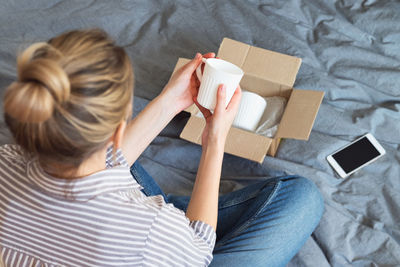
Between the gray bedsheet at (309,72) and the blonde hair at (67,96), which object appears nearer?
the blonde hair at (67,96)

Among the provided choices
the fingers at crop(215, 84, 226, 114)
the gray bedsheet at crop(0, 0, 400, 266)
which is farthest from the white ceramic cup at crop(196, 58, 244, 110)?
the gray bedsheet at crop(0, 0, 400, 266)

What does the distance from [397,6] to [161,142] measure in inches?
36.6

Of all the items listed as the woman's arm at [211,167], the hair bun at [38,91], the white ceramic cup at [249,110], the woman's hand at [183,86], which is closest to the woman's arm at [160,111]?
the woman's hand at [183,86]

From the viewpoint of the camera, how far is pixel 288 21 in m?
1.44

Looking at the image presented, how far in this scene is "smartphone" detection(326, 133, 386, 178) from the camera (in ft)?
3.70

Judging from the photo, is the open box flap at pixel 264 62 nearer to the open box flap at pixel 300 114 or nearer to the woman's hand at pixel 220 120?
the open box flap at pixel 300 114

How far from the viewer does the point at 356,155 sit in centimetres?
115

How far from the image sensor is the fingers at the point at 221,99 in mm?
813

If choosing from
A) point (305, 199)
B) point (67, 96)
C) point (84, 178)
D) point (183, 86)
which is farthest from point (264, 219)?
point (67, 96)

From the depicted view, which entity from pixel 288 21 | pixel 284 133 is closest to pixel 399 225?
pixel 284 133

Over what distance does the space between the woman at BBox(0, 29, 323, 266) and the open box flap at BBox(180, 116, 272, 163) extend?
24 cm

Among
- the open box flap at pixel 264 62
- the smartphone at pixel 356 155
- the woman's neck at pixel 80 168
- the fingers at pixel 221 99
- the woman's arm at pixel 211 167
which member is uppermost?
the woman's neck at pixel 80 168

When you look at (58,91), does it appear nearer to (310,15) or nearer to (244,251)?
(244,251)

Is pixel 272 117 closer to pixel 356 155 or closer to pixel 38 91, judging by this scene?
pixel 356 155
